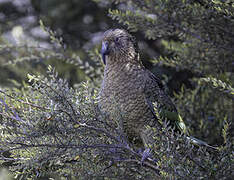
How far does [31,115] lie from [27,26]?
10.0 ft

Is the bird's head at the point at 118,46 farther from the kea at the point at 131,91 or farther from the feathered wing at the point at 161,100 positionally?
the feathered wing at the point at 161,100

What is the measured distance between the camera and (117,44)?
2.38 m

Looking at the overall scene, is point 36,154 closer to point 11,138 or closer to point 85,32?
point 11,138

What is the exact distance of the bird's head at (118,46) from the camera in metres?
2.35

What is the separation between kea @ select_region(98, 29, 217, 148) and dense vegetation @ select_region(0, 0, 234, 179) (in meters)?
0.15

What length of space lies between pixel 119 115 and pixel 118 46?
84 cm

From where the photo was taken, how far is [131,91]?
A: 2.20 meters

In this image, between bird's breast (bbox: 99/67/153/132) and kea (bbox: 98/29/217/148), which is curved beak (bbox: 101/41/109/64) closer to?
kea (bbox: 98/29/217/148)

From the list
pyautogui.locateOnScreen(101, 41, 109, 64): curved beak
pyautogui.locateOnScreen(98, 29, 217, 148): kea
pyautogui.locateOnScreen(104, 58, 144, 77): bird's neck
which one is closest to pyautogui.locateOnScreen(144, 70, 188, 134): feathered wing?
pyautogui.locateOnScreen(98, 29, 217, 148): kea

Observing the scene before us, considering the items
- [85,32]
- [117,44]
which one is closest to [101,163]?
[117,44]

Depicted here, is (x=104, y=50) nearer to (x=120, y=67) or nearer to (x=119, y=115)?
(x=120, y=67)

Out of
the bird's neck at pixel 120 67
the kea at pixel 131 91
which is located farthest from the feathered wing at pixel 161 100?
the bird's neck at pixel 120 67

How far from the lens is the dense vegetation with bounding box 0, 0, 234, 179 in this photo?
4.93 ft

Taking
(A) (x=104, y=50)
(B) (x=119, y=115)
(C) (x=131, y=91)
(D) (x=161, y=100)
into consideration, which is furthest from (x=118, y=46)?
(B) (x=119, y=115)
